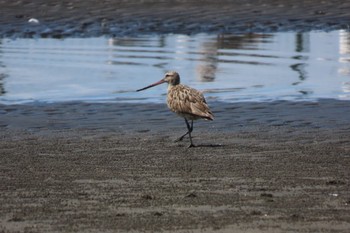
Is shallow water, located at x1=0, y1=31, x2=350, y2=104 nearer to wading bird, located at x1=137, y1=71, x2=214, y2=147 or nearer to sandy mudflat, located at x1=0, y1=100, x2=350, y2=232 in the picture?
sandy mudflat, located at x1=0, y1=100, x2=350, y2=232

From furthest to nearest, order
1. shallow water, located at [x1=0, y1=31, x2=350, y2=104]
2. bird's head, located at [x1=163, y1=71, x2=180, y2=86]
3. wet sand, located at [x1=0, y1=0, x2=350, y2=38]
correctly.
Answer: wet sand, located at [x1=0, y1=0, x2=350, y2=38], shallow water, located at [x1=0, y1=31, x2=350, y2=104], bird's head, located at [x1=163, y1=71, x2=180, y2=86]

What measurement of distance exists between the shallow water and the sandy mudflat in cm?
104

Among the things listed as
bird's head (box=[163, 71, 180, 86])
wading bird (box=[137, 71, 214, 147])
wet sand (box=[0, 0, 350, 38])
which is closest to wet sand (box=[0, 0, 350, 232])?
wading bird (box=[137, 71, 214, 147])

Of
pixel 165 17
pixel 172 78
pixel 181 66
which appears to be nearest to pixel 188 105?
pixel 172 78

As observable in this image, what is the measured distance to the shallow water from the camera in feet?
53.7

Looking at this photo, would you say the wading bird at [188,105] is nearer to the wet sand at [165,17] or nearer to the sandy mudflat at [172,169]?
the sandy mudflat at [172,169]

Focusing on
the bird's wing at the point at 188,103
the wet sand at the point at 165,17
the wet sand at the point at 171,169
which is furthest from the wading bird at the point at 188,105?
the wet sand at the point at 165,17

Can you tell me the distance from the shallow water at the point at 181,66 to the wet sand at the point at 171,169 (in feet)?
3.29

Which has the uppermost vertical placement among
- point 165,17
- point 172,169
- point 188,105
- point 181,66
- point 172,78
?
point 172,78

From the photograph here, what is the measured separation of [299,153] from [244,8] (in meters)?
17.5

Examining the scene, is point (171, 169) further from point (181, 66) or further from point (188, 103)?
point (181, 66)

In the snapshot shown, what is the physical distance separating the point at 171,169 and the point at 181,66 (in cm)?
893

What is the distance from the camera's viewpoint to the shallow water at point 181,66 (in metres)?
16.4

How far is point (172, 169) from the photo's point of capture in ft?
34.6
